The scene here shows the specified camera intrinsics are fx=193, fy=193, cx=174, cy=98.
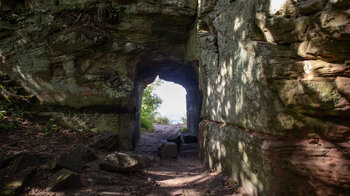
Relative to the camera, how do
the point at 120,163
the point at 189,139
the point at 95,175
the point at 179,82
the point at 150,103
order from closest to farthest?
the point at 95,175
the point at 120,163
the point at 189,139
the point at 179,82
the point at 150,103

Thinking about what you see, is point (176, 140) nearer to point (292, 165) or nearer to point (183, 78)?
point (183, 78)

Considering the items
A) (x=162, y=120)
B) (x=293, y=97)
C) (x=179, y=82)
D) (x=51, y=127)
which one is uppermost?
(x=179, y=82)

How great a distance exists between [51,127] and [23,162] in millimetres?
2709

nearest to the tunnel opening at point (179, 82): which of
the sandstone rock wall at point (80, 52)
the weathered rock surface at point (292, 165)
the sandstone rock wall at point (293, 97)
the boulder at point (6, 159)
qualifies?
the sandstone rock wall at point (80, 52)

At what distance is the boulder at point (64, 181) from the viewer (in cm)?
300

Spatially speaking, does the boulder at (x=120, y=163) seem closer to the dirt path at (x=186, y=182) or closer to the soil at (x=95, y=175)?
the soil at (x=95, y=175)

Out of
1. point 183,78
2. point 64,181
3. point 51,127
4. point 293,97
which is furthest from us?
point 183,78

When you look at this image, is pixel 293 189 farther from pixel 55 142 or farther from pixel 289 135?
pixel 55 142

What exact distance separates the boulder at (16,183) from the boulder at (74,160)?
0.42 metres

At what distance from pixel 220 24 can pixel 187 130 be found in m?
8.58

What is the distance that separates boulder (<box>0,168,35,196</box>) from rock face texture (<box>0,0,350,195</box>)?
3.14 meters

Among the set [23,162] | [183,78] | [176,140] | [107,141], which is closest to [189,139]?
[176,140]

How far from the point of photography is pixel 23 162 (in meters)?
3.32

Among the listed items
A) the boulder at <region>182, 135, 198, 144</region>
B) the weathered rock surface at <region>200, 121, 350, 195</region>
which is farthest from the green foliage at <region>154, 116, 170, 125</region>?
the weathered rock surface at <region>200, 121, 350, 195</region>
